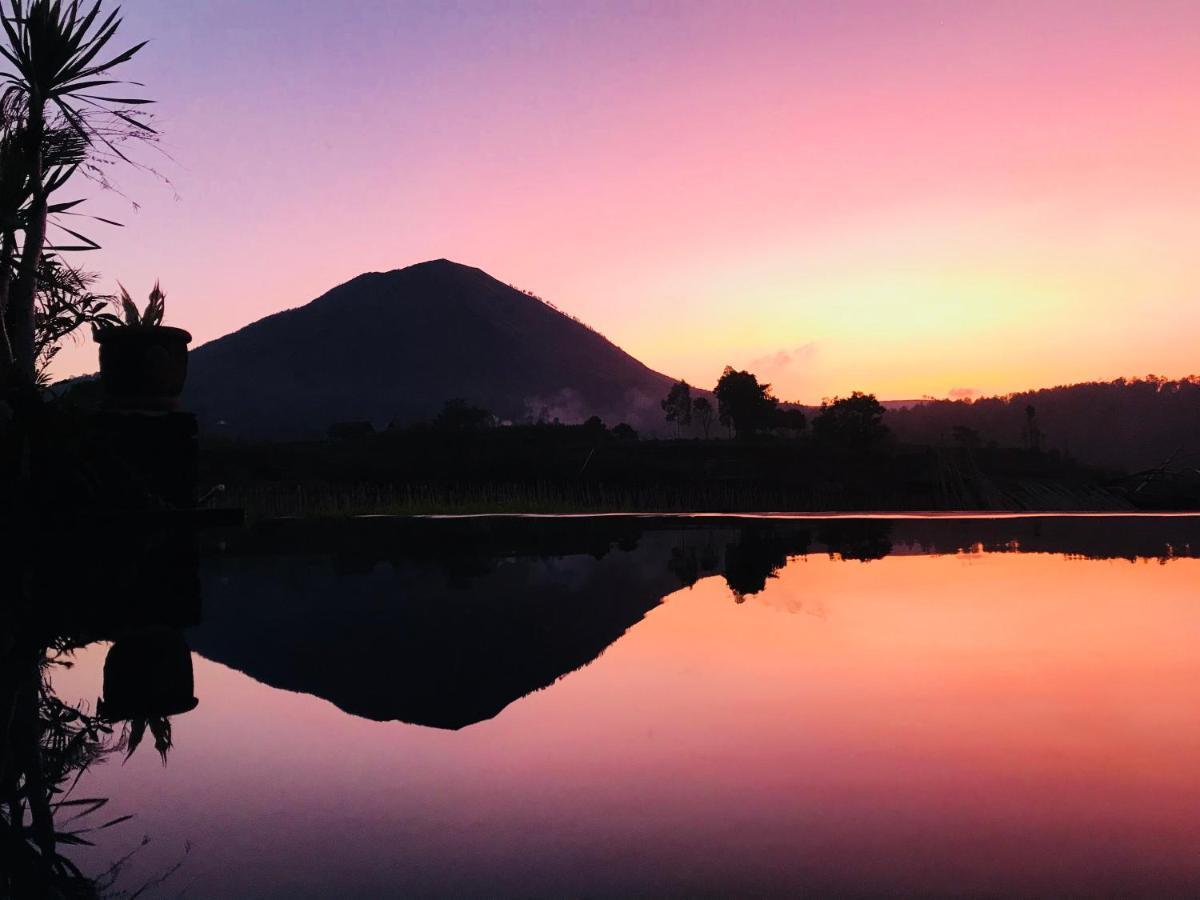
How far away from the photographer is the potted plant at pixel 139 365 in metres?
11.4

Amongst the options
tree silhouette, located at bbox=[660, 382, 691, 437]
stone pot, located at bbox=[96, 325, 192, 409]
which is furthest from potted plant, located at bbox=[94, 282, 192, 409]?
tree silhouette, located at bbox=[660, 382, 691, 437]

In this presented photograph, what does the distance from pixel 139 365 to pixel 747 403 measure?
60.2 metres

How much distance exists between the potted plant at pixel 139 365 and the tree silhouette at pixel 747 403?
5954 cm

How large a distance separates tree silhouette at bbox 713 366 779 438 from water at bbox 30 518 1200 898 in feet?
197

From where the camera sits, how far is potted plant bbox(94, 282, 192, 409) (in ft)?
37.3

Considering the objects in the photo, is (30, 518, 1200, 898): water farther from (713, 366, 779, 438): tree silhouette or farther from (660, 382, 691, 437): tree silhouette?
(660, 382, 691, 437): tree silhouette

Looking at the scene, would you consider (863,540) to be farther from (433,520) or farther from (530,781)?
(530,781)

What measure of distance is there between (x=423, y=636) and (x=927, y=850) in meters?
4.67

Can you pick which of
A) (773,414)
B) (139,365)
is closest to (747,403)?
(773,414)

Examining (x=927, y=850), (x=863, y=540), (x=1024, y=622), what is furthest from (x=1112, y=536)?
(x=927, y=850)

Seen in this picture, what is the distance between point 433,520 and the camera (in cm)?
2119

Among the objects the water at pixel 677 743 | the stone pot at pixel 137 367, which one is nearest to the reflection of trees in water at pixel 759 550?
the water at pixel 677 743

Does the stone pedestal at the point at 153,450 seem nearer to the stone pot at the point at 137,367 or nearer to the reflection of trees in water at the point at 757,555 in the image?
the stone pot at the point at 137,367

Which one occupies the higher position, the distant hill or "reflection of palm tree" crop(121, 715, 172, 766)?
the distant hill
